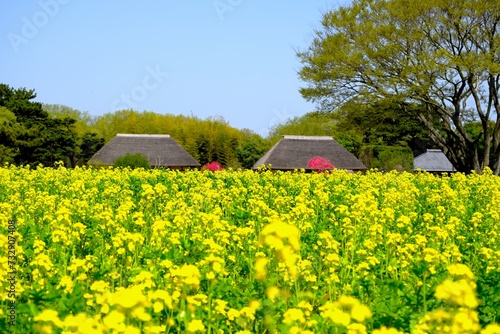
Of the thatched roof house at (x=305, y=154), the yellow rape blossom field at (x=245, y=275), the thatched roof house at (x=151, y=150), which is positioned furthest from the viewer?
the thatched roof house at (x=151, y=150)

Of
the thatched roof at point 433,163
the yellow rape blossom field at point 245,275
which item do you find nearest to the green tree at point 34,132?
the thatched roof at point 433,163

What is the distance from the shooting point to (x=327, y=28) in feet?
105

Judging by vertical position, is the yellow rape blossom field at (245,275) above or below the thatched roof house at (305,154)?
below

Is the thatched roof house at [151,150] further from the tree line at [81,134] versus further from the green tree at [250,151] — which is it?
the green tree at [250,151]

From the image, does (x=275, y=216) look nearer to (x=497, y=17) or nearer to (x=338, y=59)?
(x=338, y=59)

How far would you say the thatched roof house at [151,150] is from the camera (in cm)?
4825

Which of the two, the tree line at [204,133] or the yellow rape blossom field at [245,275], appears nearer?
the yellow rape blossom field at [245,275]

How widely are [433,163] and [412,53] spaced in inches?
1115

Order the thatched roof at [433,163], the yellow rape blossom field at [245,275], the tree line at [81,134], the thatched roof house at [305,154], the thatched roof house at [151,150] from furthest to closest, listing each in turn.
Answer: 1. the thatched roof at [433,163]
2. the thatched roof house at [151,150]
3. the thatched roof house at [305,154]
4. the tree line at [81,134]
5. the yellow rape blossom field at [245,275]

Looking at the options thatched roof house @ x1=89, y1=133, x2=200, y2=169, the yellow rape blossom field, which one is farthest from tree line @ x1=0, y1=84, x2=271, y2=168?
the yellow rape blossom field

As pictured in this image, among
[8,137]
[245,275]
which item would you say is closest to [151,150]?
[8,137]

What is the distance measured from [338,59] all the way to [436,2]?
17.1 feet

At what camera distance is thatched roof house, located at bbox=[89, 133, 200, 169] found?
4825 cm

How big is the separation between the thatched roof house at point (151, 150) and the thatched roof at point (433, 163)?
21.1m
